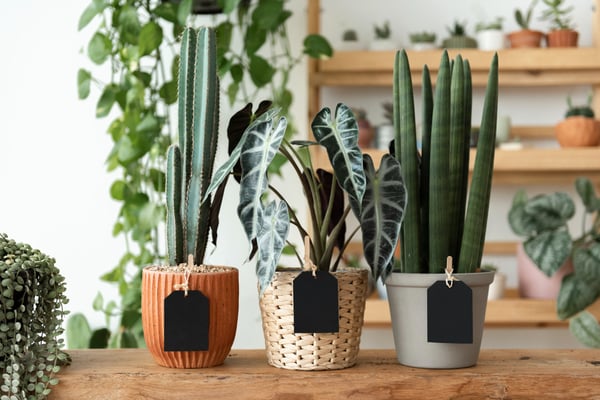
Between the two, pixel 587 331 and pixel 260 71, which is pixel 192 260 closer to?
pixel 260 71

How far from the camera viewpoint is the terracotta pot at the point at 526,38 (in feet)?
9.08

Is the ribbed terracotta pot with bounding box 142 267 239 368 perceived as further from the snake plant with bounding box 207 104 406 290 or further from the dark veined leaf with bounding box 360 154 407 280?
the dark veined leaf with bounding box 360 154 407 280

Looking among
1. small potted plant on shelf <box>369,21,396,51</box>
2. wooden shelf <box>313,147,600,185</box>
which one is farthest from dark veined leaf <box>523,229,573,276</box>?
small potted plant on shelf <box>369,21,396,51</box>

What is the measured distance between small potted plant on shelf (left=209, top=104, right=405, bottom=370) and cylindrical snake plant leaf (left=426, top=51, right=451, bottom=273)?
0.08 metres

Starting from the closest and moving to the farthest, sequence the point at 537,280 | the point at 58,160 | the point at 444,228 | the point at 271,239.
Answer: the point at 271,239
the point at 444,228
the point at 58,160
the point at 537,280

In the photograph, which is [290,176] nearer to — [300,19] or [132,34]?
[300,19]

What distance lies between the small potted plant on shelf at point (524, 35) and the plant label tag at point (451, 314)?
1981mm

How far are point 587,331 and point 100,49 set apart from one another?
5.57 feet

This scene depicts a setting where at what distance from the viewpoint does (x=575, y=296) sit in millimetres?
2547

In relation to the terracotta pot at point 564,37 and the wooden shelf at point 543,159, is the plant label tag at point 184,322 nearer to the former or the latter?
the wooden shelf at point 543,159

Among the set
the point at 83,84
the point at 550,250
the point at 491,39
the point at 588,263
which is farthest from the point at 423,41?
the point at 83,84

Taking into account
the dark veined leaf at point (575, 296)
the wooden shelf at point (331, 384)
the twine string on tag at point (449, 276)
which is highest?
the twine string on tag at point (449, 276)

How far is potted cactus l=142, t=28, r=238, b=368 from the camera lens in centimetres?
105

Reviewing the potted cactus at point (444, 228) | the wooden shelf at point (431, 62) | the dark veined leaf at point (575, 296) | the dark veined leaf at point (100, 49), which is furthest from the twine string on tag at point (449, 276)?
the wooden shelf at point (431, 62)
